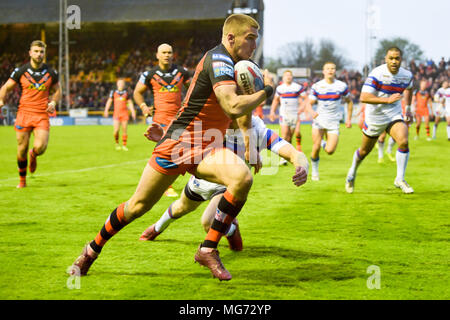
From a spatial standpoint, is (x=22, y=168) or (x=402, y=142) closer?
(x=402, y=142)

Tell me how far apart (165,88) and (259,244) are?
5.01 m

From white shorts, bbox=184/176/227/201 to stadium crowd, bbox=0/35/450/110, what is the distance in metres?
40.7

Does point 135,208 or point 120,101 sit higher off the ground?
point 120,101

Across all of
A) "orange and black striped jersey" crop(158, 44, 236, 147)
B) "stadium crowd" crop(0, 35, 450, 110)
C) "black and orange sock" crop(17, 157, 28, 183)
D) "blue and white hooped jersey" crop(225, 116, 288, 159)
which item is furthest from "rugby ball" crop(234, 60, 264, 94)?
"stadium crowd" crop(0, 35, 450, 110)

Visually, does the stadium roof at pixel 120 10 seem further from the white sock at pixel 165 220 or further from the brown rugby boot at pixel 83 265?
the brown rugby boot at pixel 83 265

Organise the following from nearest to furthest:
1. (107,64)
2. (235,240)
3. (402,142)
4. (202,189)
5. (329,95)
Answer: (202,189)
(235,240)
(402,142)
(329,95)
(107,64)

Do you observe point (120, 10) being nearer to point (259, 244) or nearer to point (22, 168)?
point (22, 168)

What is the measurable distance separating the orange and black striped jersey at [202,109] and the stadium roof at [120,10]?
40866 mm

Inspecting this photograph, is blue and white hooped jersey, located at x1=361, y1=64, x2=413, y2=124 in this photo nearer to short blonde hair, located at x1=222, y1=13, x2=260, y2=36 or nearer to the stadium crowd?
short blonde hair, located at x1=222, y1=13, x2=260, y2=36

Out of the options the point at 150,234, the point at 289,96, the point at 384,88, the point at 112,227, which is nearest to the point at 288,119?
the point at 289,96

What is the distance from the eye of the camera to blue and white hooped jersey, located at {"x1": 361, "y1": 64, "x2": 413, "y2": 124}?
32.3 ft

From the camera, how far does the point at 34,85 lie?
1066 cm

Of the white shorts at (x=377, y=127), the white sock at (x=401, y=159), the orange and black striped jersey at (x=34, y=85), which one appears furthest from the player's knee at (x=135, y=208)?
the orange and black striped jersey at (x=34, y=85)
